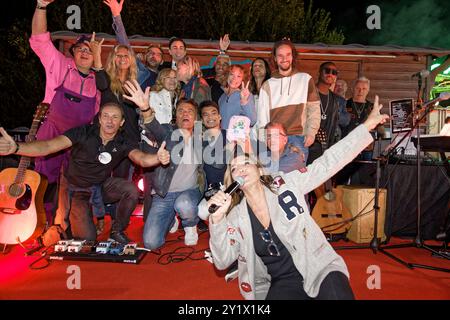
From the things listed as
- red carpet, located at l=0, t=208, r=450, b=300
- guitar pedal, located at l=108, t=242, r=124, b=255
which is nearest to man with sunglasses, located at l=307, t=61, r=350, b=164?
red carpet, located at l=0, t=208, r=450, b=300

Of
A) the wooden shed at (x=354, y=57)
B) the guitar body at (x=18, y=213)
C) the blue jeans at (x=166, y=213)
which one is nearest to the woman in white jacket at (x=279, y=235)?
the blue jeans at (x=166, y=213)

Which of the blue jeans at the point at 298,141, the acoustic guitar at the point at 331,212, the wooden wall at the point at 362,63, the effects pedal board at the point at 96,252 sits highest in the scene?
the wooden wall at the point at 362,63

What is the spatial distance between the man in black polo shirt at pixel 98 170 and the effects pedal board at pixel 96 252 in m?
0.35

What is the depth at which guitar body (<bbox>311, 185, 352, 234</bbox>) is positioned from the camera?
4.81 m

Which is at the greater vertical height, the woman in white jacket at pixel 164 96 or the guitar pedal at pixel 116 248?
the woman in white jacket at pixel 164 96

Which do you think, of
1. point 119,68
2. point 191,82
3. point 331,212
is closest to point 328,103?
point 331,212

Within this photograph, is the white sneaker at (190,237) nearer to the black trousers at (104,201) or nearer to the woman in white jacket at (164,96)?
the black trousers at (104,201)

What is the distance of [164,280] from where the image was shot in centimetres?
336

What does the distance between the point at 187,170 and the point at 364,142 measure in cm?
261

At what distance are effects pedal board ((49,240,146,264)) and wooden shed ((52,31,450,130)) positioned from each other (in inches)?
226

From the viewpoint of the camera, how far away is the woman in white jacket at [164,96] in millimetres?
4859

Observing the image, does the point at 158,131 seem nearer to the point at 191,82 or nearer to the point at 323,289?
the point at 191,82

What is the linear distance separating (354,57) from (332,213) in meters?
5.73

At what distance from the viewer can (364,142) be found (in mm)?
2629
